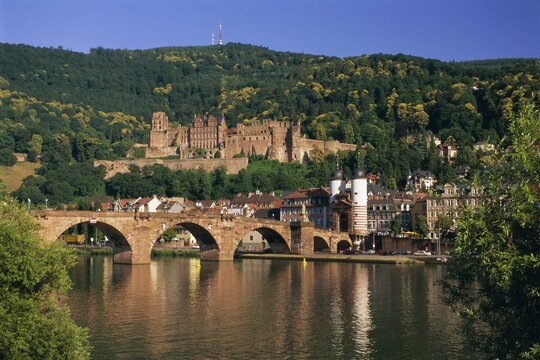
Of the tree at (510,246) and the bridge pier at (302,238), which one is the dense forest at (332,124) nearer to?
the bridge pier at (302,238)

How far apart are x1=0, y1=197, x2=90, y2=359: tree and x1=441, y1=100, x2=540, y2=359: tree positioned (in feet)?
35.4

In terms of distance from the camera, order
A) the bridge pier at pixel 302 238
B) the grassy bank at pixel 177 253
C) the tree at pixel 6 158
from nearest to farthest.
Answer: the bridge pier at pixel 302 238 → the grassy bank at pixel 177 253 → the tree at pixel 6 158

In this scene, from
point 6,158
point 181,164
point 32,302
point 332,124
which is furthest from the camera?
point 332,124

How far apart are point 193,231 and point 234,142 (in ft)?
226

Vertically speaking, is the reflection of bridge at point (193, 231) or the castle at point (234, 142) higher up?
the castle at point (234, 142)

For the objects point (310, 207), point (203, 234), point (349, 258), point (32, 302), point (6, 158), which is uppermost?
point (6, 158)

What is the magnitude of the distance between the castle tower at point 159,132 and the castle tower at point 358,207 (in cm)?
7034

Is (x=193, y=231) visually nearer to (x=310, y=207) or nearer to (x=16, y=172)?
(x=310, y=207)

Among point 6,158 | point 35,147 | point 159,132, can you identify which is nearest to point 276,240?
point 6,158

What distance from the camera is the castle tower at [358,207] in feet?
295

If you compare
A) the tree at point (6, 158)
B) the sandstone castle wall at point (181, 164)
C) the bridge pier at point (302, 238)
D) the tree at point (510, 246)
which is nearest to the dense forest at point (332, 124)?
the tree at point (6, 158)

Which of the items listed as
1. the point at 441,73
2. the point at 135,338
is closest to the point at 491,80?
the point at 441,73

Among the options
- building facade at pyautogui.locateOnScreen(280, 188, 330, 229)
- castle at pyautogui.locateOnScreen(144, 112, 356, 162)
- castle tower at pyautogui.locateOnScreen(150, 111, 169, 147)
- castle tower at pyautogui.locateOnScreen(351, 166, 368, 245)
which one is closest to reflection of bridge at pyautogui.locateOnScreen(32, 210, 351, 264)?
castle tower at pyautogui.locateOnScreen(351, 166, 368, 245)

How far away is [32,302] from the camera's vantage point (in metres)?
22.5
